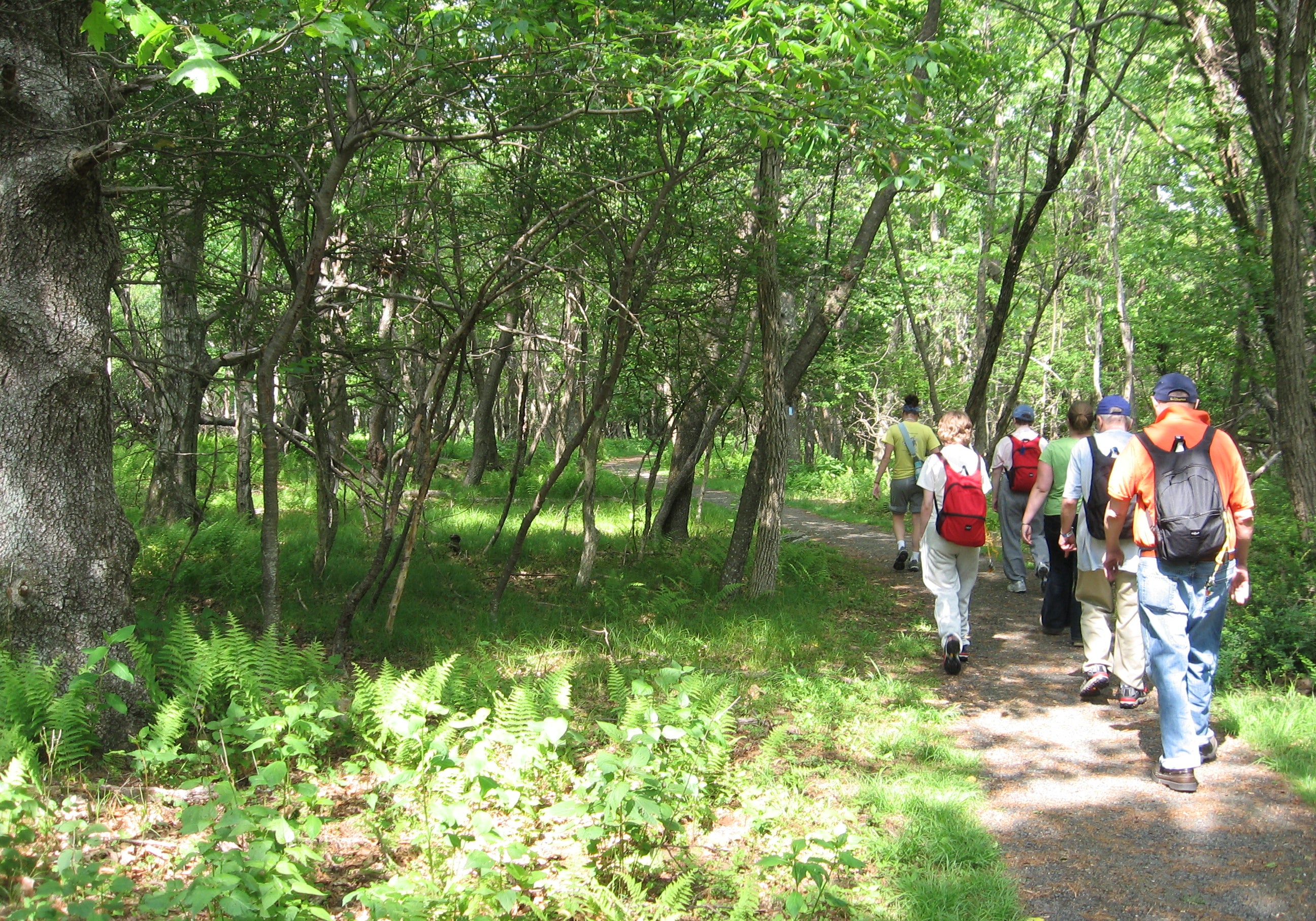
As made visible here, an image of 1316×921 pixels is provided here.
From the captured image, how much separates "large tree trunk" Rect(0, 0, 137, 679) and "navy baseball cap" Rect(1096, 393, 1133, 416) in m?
6.04

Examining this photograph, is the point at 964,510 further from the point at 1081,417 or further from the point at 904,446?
the point at 904,446

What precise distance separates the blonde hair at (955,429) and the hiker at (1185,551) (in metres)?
A: 1.81

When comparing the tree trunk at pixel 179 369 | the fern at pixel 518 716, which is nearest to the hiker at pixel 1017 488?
the fern at pixel 518 716

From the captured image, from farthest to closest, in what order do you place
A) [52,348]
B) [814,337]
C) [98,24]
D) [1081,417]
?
1. [814,337]
2. [1081,417]
3. [52,348]
4. [98,24]

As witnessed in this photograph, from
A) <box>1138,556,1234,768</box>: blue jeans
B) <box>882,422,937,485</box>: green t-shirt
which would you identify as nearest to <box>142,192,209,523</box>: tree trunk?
<box>1138,556,1234,768</box>: blue jeans

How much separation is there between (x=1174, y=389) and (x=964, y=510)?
1.86 metres

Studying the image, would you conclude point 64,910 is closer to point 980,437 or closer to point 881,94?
point 881,94

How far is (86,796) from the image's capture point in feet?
13.1

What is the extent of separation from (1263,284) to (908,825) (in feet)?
27.2

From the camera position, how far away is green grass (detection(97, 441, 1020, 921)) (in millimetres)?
3818

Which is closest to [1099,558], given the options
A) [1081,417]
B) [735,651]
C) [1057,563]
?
[1081,417]

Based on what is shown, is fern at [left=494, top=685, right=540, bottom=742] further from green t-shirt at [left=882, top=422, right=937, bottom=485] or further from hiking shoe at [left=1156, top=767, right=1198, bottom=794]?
green t-shirt at [left=882, top=422, right=937, bottom=485]

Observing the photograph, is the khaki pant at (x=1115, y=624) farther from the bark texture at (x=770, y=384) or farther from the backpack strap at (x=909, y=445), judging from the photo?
the backpack strap at (x=909, y=445)

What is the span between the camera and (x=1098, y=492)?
228 inches
